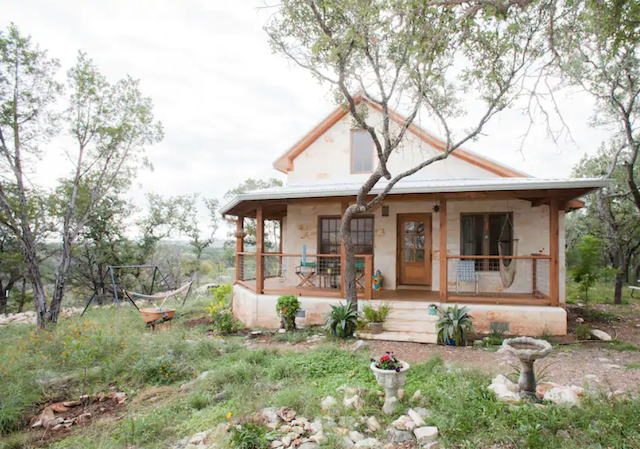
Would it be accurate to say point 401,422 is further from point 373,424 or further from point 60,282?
point 60,282

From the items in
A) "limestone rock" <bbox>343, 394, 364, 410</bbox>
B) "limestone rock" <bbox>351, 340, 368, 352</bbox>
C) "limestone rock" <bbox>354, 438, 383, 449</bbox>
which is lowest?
"limestone rock" <bbox>351, 340, 368, 352</bbox>

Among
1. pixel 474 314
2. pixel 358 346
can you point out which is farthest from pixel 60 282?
pixel 474 314

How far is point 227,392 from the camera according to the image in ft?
13.9

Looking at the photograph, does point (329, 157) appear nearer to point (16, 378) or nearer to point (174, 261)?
point (16, 378)

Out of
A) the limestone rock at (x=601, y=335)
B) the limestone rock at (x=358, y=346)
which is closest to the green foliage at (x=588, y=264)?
the limestone rock at (x=601, y=335)

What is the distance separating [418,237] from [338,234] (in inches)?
87.7

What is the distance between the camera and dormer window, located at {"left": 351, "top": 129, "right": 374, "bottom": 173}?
10.2 meters

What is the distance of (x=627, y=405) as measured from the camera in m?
3.17

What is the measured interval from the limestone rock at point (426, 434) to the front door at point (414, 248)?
21.4 ft

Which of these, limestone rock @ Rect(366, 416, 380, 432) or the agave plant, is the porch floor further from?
limestone rock @ Rect(366, 416, 380, 432)

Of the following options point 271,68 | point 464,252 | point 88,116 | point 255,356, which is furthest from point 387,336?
point 88,116

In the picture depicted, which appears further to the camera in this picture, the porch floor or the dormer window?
the dormer window

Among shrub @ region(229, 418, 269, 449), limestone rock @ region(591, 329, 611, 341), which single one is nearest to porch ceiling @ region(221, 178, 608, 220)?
limestone rock @ region(591, 329, 611, 341)

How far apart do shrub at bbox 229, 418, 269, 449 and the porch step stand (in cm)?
367
